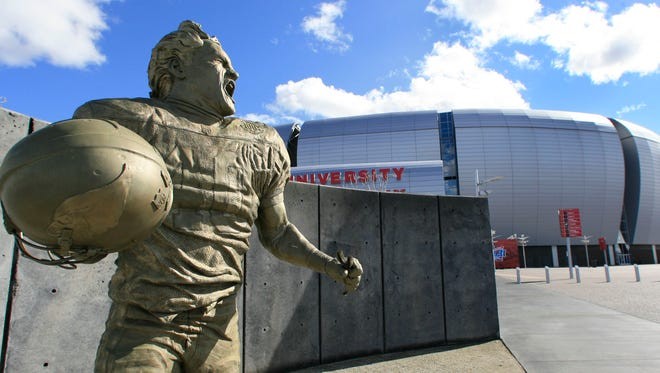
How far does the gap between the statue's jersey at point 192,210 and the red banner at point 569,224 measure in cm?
3387

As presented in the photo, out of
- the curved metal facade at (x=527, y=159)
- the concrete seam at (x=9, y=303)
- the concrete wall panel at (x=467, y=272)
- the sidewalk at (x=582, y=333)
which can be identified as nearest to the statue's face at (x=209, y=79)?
the concrete seam at (x=9, y=303)

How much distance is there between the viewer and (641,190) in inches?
2267

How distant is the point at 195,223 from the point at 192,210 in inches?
2.4

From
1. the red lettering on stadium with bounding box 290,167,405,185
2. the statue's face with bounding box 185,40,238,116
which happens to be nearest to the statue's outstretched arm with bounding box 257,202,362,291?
the statue's face with bounding box 185,40,238,116

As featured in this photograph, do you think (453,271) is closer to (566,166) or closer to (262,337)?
(262,337)

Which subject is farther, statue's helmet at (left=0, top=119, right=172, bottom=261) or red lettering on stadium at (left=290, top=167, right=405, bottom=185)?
red lettering on stadium at (left=290, top=167, right=405, bottom=185)

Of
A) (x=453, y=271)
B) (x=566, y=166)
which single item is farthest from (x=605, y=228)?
(x=453, y=271)

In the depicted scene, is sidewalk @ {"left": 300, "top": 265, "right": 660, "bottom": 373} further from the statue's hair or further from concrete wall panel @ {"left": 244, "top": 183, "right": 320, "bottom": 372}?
the statue's hair

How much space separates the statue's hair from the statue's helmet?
762mm

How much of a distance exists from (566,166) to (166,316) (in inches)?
2407

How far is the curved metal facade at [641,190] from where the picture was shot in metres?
57.8

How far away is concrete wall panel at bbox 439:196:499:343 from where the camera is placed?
649cm

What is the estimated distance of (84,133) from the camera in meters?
1.48

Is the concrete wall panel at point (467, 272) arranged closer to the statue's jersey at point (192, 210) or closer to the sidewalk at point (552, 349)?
the sidewalk at point (552, 349)
